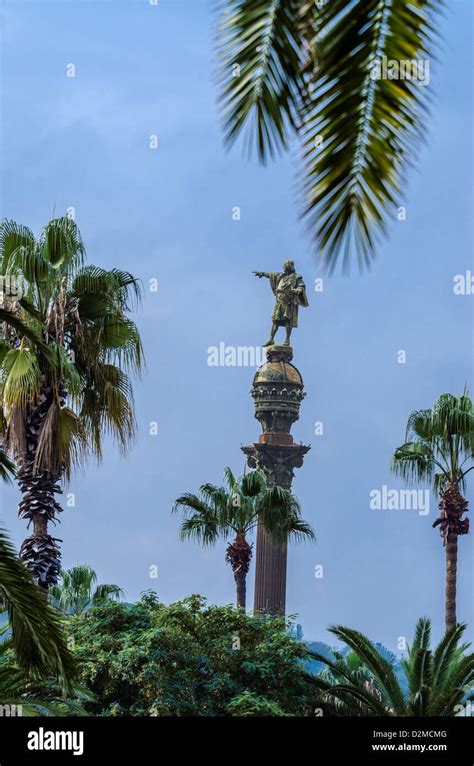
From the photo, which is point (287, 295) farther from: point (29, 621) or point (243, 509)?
point (29, 621)

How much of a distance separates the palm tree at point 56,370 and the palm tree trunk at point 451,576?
13879 mm

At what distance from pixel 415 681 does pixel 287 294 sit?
105 feet

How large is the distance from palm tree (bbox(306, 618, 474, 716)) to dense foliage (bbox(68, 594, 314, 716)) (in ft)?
2.89

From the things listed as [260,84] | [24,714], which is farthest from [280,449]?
[260,84]

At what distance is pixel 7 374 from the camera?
22672mm

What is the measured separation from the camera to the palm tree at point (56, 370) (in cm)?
2309

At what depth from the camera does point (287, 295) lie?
2238 inches

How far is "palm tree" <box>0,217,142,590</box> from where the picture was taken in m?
23.1

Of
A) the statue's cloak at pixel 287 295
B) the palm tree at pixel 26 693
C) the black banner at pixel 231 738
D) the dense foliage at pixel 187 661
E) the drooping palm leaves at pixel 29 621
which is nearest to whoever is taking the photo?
the drooping palm leaves at pixel 29 621

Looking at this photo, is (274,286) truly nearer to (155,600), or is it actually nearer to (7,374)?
(155,600)

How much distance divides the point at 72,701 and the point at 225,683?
561cm

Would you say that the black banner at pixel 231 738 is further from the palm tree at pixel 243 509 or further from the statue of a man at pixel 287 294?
the statue of a man at pixel 287 294

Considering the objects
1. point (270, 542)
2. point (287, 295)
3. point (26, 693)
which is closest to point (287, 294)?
point (287, 295)

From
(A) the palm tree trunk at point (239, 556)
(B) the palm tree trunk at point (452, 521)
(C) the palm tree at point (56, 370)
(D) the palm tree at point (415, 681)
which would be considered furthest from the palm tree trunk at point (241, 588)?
(C) the palm tree at point (56, 370)
